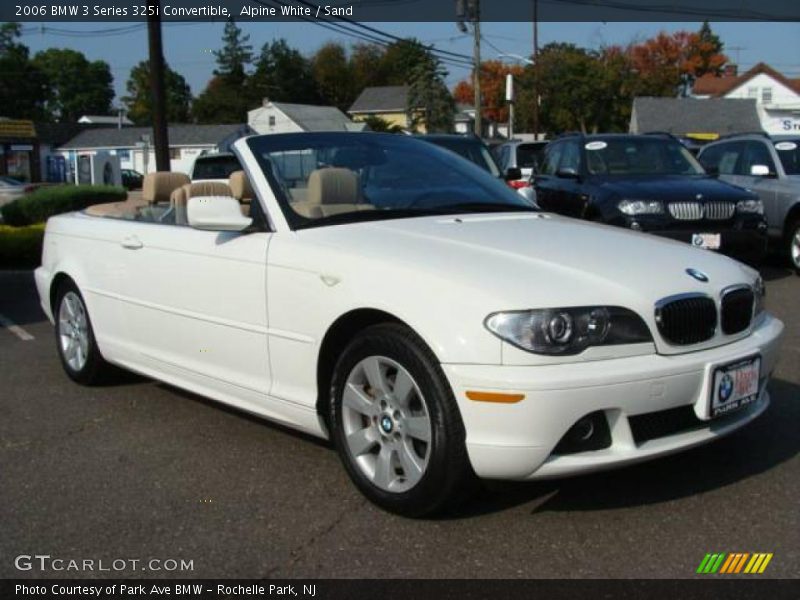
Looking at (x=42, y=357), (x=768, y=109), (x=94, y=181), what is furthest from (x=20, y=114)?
(x=42, y=357)

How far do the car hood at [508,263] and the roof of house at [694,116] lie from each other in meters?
58.4

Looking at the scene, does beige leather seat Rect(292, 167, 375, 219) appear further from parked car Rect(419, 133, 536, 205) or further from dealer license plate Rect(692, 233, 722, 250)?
parked car Rect(419, 133, 536, 205)

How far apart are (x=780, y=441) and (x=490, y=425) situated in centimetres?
192

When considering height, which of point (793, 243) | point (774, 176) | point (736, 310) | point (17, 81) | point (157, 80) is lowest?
point (793, 243)

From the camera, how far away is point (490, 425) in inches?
119

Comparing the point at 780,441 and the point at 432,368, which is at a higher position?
the point at 432,368

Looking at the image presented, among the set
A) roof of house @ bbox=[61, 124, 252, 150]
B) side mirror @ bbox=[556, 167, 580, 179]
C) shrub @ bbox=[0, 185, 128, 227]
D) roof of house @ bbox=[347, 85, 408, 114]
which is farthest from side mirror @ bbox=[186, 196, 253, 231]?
roof of house @ bbox=[347, 85, 408, 114]

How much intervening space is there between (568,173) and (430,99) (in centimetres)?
6325

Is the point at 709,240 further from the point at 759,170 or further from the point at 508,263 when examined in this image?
the point at 508,263

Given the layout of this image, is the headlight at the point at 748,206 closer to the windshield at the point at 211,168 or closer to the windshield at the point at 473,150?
the windshield at the point at 473,150

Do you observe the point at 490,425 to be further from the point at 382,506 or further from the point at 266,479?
the point at 266,479

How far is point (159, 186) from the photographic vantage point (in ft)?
18.8

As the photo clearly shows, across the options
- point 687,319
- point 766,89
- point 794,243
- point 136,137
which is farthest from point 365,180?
point 766,89

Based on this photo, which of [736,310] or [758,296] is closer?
[736,310]
